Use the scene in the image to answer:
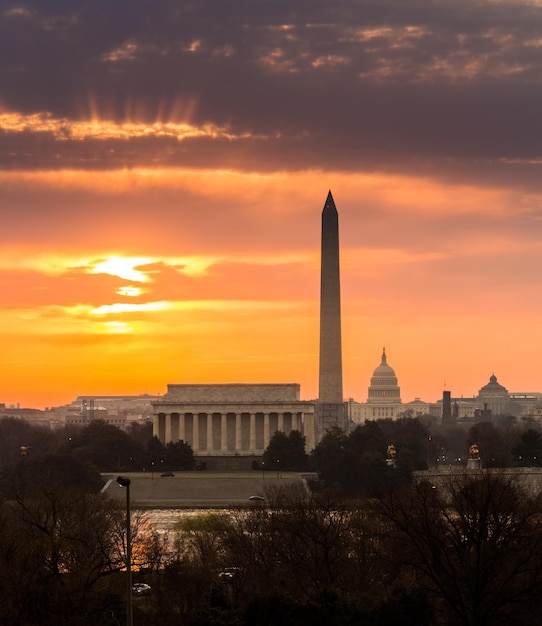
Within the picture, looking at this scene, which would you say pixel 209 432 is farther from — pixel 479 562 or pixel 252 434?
pixel 479 562

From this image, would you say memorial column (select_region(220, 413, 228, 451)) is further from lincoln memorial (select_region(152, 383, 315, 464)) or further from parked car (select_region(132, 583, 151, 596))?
parked car (select_region(132, 583, 151, 596))

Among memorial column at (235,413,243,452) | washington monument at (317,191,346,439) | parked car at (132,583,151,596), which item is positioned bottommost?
parked car at (132,583,151,596)

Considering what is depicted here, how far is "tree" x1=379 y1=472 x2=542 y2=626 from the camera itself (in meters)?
43.8

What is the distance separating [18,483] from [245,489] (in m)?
13.0

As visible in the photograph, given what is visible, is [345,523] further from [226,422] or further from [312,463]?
[226,422]

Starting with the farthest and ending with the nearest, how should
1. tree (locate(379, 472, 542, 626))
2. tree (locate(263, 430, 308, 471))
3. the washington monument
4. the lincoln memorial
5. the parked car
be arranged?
1. the lincoln memorial
2. the washington monument
3. tree (locate(263, 430, 308, 471))
4. the parked car
5. tree (locate(379, 472, 542, 626))

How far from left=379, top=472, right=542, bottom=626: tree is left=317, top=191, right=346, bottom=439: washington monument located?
305ft

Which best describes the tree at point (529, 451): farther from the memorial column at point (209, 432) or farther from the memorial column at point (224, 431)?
the memorial column at point (209, 432)

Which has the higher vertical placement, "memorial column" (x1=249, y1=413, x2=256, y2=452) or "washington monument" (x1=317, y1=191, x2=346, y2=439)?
"washington monument" (x1=317, y1=191, x2=346, y2=439)

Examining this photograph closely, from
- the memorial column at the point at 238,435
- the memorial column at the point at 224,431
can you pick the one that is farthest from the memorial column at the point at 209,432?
the memorial column at the point at 238,435

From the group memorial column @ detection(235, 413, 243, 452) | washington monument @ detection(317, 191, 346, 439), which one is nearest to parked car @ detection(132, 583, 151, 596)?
washington monument @ detection(317, 191, 346, 439)

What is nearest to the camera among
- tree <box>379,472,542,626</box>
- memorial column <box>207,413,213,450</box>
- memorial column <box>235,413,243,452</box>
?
tree <box>379,472,542,626</box>

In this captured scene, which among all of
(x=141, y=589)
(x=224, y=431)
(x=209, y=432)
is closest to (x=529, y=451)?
(x=224, y=431)

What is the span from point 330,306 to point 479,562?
99049 mm
